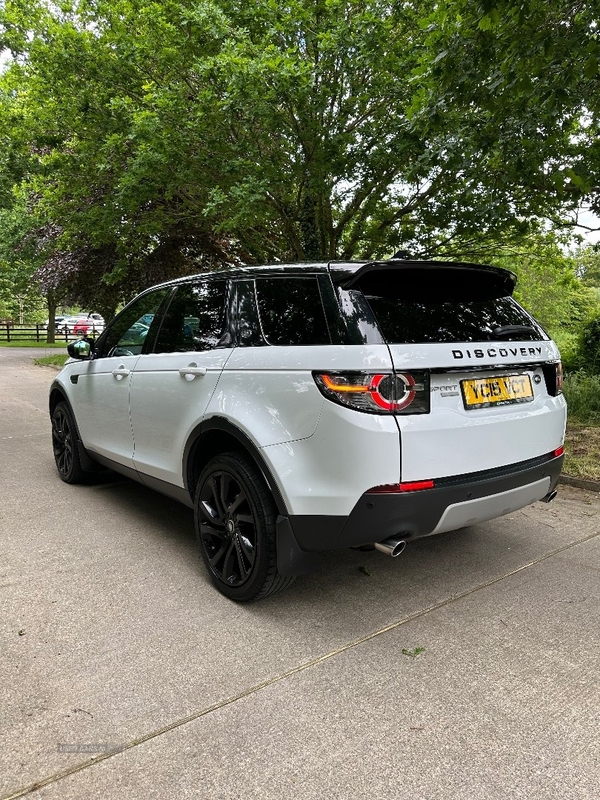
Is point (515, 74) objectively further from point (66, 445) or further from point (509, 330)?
point (66, 445)

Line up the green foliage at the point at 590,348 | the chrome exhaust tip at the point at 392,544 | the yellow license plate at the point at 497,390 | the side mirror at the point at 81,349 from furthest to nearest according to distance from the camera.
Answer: the green foliage at the point at 590,348 → the side mirror at the point at 81,349 → the yellow license plate at the point at 497,390 → the chrome exhaust tip at the point at 392,544

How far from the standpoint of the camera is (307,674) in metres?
2.40

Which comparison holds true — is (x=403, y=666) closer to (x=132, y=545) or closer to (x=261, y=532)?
(x=261, y=532)

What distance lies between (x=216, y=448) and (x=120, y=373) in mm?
1279

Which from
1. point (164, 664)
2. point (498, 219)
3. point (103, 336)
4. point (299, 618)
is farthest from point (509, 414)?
point (498, 219)

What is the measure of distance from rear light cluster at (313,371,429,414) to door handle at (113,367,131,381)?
6.68ft

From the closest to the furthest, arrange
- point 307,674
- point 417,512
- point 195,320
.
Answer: point 307,674, point 417,512, point 195,320

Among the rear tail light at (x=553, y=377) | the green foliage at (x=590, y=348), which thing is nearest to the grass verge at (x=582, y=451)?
the rear tail light at (x=553, y=377)

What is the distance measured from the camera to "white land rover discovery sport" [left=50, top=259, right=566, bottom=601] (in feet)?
8.09

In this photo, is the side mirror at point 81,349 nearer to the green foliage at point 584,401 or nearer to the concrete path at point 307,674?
the concrete path at point 307,674

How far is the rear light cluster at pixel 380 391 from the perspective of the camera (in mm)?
2428

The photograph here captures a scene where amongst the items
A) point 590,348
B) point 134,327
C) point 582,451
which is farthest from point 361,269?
point 590,348

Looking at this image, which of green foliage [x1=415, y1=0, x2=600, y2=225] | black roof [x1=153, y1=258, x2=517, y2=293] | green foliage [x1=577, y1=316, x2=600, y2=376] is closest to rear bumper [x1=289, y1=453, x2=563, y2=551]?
black roof [x1=153, y1=258, x2=517, y2=293]

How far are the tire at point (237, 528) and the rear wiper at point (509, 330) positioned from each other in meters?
1.41
